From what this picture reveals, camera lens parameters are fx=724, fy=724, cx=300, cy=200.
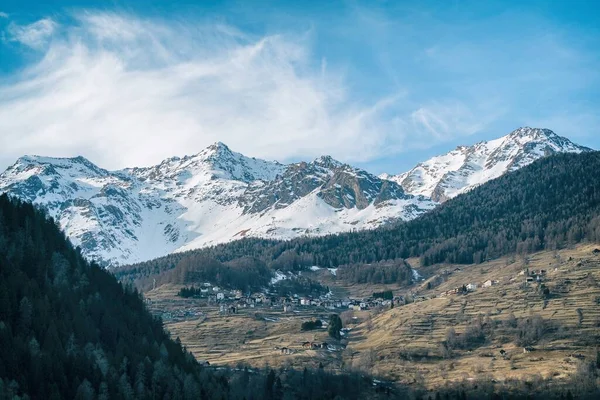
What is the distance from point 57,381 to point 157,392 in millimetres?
19907

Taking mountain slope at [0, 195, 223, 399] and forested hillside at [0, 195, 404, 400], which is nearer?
mountain slope at [0, 195, 223, 399]

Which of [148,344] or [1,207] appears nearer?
[148,344]

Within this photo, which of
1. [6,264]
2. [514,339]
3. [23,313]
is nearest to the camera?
[23,313]

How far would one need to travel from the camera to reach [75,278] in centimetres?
16012

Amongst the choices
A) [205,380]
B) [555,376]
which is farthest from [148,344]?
[555,376]

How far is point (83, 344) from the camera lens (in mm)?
135125

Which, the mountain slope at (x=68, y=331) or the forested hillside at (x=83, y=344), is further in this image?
the forested hillside at (x=83, y=344)

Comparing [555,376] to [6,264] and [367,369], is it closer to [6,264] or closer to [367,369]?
[367,369]

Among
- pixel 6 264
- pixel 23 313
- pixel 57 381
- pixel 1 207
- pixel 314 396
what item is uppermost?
pixel 1 207

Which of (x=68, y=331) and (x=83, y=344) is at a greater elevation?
(x=68, y=331)

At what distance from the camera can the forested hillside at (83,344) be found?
390ft

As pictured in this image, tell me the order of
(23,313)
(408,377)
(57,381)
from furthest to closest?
1. (408,377)
2. (23,313)
3. (57,381)

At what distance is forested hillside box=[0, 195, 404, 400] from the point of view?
390 ft

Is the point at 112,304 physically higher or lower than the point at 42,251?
lower
